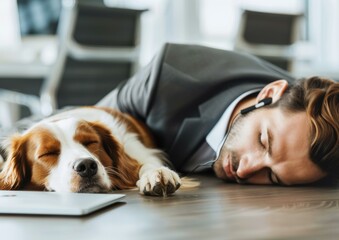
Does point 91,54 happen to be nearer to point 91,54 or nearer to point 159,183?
point 91,54

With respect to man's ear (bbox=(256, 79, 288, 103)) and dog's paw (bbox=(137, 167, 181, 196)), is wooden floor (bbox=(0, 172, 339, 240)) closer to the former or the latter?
dog's paw (bbox=(137, 167, 181, 196))

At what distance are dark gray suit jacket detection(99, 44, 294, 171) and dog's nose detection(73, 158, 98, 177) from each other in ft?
1.94

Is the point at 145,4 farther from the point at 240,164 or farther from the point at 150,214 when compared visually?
the point at 150,214

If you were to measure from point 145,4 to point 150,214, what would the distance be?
3991 mm

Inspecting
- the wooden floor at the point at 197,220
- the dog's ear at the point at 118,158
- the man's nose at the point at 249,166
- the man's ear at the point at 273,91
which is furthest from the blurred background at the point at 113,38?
the wooden floor at the point at 197,220

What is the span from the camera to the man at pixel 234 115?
5.23 ft

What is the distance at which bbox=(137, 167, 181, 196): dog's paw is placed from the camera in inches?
55.3

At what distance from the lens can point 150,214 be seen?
1.12m

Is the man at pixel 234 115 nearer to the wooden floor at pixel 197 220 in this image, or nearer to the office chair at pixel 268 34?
the wooden floor at pixel 197 220

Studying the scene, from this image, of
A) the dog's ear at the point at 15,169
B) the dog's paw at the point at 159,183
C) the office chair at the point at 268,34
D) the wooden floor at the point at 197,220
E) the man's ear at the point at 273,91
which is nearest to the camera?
the wooden floor at the point at 197,220

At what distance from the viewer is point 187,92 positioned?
2072 mm

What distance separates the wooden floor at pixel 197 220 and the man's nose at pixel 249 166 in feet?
0.74

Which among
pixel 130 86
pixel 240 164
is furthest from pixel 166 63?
pixel 240 164

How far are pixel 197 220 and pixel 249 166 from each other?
61 centimetres
